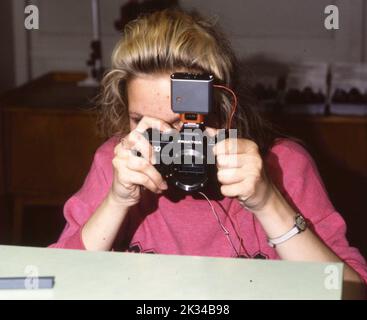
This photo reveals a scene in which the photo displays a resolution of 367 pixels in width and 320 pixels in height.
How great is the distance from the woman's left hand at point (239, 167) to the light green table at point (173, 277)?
126mm

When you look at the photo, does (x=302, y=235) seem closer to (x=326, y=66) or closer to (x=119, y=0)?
(x=326, y=66)

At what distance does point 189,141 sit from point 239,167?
0.08 metres

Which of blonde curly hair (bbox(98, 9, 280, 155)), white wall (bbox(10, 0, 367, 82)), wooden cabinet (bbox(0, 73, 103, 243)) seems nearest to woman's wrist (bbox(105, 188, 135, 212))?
blonde curly hair (bbox(98, 9, 280, 155))

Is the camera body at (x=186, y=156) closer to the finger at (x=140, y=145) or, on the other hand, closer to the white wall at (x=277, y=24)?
the finger at (x=140, y=145)

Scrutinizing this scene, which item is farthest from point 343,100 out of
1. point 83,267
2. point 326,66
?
point 83,267

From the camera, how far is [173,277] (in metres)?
0.81

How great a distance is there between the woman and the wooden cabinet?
0.96 meters

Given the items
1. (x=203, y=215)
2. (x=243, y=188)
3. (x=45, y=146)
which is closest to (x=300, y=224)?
(x=243, y=188)

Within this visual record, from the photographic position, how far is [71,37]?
2631 mm

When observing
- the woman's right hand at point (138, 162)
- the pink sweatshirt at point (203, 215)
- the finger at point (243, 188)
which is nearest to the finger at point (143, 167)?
the woman's right hand at point (138, 162)

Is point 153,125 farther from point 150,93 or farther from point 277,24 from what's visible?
point 277,24

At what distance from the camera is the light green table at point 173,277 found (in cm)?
77
